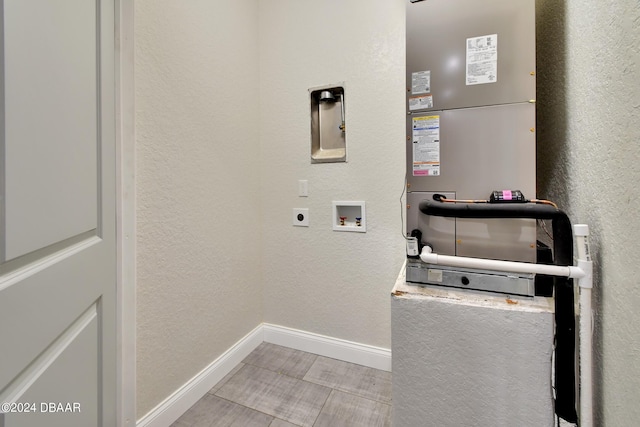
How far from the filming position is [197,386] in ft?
4.69

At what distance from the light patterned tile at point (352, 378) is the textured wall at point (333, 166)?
0.59 feet

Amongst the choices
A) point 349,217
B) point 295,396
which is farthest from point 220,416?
point 349,217

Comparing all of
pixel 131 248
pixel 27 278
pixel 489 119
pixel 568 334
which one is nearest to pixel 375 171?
pixel 489 119

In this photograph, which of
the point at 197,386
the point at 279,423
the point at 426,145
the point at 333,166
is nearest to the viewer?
the point at 426,145

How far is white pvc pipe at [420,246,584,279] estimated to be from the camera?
0.69 m

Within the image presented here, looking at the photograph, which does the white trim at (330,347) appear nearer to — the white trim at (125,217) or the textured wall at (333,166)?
the textured wall at (333,166)

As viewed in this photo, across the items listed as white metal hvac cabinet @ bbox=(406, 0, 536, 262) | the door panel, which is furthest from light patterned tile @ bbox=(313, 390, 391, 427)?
the door panel

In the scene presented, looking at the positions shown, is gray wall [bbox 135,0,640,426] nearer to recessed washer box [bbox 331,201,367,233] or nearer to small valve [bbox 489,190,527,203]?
recessed washer box [bbox 331,201,367,233]

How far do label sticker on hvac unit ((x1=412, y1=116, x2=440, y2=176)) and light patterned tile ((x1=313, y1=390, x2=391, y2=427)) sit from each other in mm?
1261

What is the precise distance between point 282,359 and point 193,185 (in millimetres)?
1329

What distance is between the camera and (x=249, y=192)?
1.91m

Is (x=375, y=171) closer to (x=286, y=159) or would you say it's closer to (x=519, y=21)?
(x=286, y=159)

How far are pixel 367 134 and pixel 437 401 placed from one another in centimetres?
144

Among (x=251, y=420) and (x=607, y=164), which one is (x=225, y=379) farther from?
(x=607, y=164)
